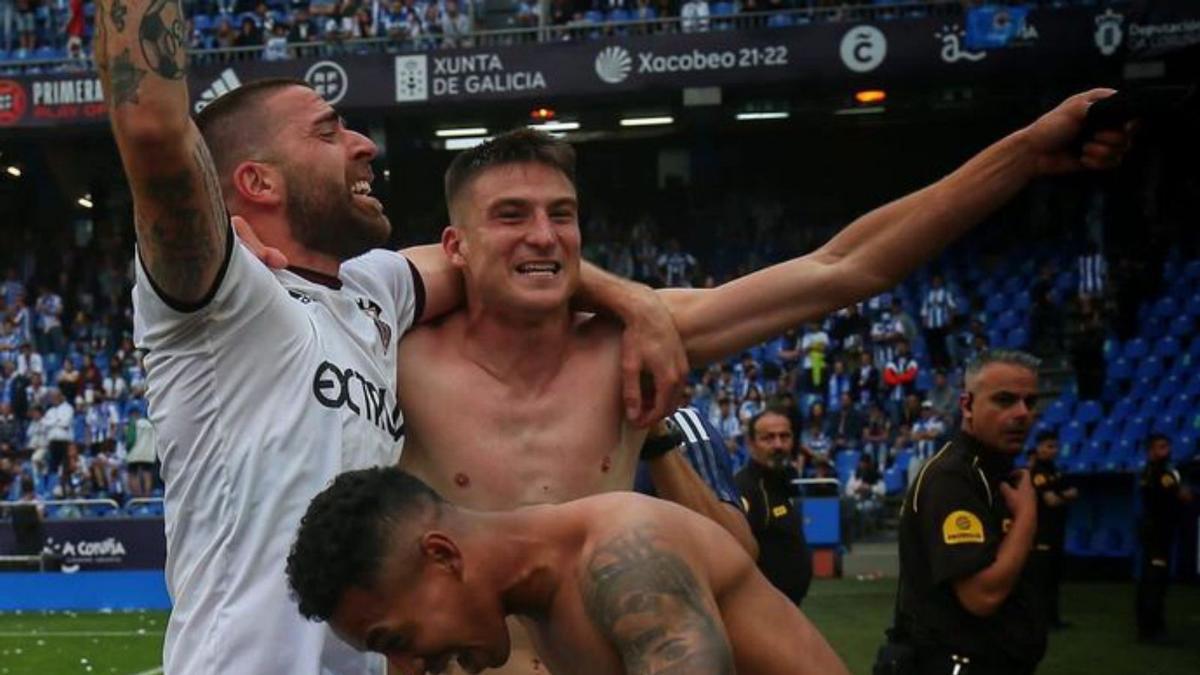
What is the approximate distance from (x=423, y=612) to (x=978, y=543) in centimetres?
389

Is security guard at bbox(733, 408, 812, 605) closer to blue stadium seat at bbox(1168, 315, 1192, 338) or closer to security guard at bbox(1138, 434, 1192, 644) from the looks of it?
security guard at bbox(1138, 434, 1192, 644)

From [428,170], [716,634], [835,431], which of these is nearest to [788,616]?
[716,634]

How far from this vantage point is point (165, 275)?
3186 millimetres

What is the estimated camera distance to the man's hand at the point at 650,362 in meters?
4.25

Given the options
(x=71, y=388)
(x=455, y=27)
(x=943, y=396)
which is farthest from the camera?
(x=71, y=388)

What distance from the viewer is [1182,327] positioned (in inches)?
909

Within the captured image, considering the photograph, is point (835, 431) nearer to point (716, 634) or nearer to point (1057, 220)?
point (1057, 220)

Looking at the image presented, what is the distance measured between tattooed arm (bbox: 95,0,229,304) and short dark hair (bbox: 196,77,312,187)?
62 cm

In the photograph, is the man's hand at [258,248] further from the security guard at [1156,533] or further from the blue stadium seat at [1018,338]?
the blue stadium seat at [1018,338]

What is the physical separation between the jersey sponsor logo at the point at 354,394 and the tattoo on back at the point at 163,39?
2.26 ft

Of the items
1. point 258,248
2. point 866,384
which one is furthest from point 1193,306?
point 258,248

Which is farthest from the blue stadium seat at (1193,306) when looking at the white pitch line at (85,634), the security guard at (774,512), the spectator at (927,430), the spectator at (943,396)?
the security guard at (774,512)

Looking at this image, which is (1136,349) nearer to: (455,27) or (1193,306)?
(1193,306)

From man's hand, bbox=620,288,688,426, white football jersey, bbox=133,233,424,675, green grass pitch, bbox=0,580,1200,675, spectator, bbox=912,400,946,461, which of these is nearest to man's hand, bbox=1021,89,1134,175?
man's hand, bbox=620,288,688,426
